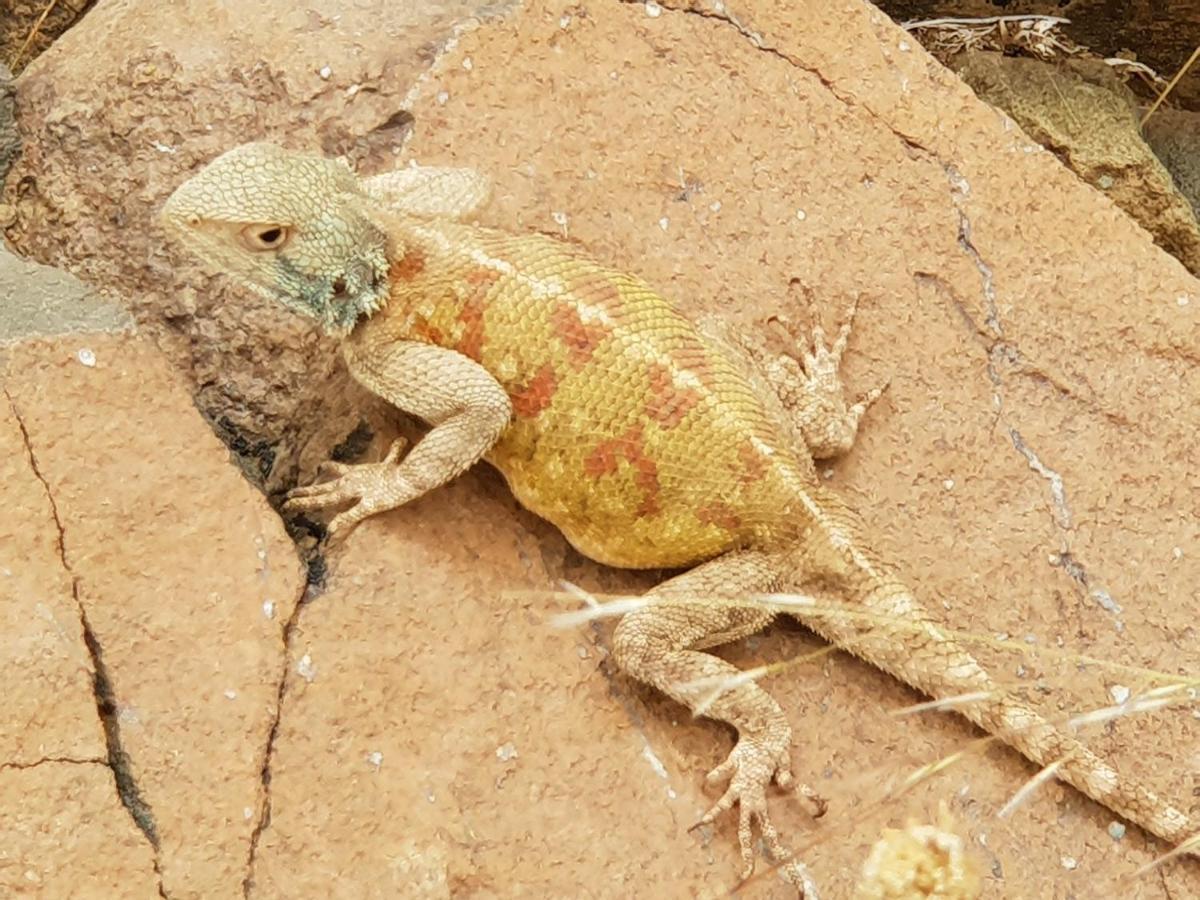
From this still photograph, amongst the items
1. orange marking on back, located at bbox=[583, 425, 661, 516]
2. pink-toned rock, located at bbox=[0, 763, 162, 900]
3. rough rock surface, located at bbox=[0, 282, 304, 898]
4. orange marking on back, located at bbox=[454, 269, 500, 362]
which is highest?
orange marking on back, located at bbox=[454, 269, 500, 362]

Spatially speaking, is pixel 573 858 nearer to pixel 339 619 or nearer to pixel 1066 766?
pixel 339 619

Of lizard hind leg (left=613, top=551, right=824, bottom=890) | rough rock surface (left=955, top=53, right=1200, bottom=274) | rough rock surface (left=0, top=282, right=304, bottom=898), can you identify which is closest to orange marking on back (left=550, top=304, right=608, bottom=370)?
lizard hind leg (left=613, top=551, right=824, bottom=890)

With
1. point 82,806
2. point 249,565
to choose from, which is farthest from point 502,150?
point 82,806

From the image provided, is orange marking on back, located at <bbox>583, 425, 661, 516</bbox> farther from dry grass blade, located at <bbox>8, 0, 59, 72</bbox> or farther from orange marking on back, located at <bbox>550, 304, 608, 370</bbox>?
dry grass blade, located at <bbox>8, 0, 59, 72</bbox>

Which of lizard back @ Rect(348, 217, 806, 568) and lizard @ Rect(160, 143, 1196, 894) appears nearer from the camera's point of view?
lizard @ Rect(160, 143, 1196, 894)

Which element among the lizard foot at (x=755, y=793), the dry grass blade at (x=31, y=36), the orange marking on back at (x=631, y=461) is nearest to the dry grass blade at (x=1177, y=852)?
the lizard foot at (x=755, y=793)

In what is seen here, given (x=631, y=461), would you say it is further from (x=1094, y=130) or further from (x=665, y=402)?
(x=1094, y=130)

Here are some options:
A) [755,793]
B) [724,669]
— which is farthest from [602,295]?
[755,793]
